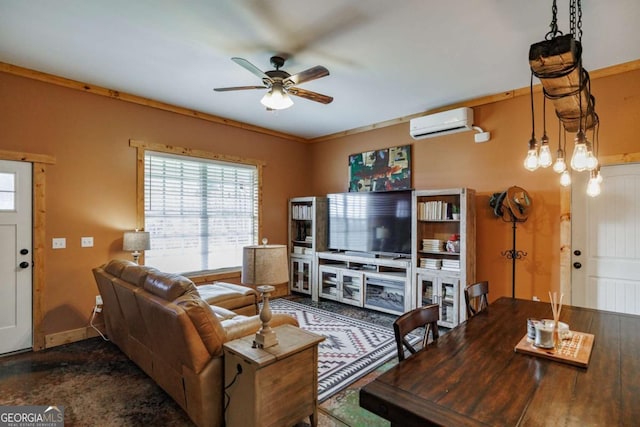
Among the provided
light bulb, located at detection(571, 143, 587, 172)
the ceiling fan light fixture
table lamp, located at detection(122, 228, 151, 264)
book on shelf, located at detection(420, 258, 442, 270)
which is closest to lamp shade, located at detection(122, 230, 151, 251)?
table lamp, located at detection(122, 228, 151, 264)

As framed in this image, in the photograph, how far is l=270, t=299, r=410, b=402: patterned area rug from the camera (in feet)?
9.15

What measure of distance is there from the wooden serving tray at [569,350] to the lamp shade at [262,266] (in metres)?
1.32

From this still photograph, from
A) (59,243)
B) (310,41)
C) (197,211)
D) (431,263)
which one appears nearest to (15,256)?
(59,243)

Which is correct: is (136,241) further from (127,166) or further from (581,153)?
(581,153)

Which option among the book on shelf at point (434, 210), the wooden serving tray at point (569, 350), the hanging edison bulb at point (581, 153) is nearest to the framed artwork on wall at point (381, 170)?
the book on shelf at point (434, 210)

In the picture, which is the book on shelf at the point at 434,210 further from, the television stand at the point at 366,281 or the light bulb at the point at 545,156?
the light bulb at the point at 545,156

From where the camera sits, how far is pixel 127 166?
160 inches

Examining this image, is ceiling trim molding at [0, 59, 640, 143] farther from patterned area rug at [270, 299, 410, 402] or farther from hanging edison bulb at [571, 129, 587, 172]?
patterned area rug at [270, 299, 410, 402]

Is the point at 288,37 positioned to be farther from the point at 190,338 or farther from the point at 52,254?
the point at 52,254

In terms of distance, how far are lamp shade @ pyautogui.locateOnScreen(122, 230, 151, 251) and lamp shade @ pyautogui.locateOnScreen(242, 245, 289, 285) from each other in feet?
7.70

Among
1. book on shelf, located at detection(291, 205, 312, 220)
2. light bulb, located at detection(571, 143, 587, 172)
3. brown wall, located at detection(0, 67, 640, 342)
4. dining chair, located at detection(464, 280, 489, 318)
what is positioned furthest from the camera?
book on shelf, located at detection(291, 205, 312, 220)

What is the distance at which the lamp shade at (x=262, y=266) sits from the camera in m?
1.99

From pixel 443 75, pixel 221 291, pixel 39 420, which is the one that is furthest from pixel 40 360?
pixel 443 75

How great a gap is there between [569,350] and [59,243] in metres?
4.45
